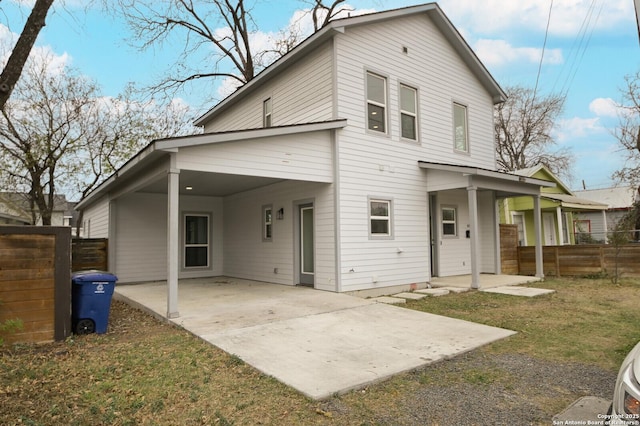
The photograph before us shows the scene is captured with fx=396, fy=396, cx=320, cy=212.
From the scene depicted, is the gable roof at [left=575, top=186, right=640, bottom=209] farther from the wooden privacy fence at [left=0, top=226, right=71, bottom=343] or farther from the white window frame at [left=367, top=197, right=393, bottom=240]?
the wooden privacy fence at [left=0, top=226, right=71, bottom=343]

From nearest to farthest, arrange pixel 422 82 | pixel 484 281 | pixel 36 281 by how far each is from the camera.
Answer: pixel 36 281 → pixel 484 281 → pixel 422 82

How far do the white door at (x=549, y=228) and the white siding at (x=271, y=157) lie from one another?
14.2 meters

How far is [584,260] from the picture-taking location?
41.1ft

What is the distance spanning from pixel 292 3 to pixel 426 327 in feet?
58.3

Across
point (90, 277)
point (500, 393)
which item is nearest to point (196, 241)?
point (90, 277)

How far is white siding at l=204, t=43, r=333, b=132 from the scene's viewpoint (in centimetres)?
947

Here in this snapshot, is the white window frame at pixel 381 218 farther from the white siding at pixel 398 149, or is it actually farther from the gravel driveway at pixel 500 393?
the gravel driveway at pixel 500 393

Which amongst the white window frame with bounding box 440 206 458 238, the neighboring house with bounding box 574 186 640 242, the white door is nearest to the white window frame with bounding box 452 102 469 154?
the white window frame with bounding box 440 206 458 238

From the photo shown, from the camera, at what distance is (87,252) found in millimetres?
11594

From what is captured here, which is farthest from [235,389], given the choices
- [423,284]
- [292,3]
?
[292,3]

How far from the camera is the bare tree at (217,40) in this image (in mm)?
20594

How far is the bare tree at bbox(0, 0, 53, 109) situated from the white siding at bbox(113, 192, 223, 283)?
7.79m

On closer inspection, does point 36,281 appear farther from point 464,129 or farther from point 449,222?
point 464,129

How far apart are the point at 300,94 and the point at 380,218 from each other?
3877 millimetres
